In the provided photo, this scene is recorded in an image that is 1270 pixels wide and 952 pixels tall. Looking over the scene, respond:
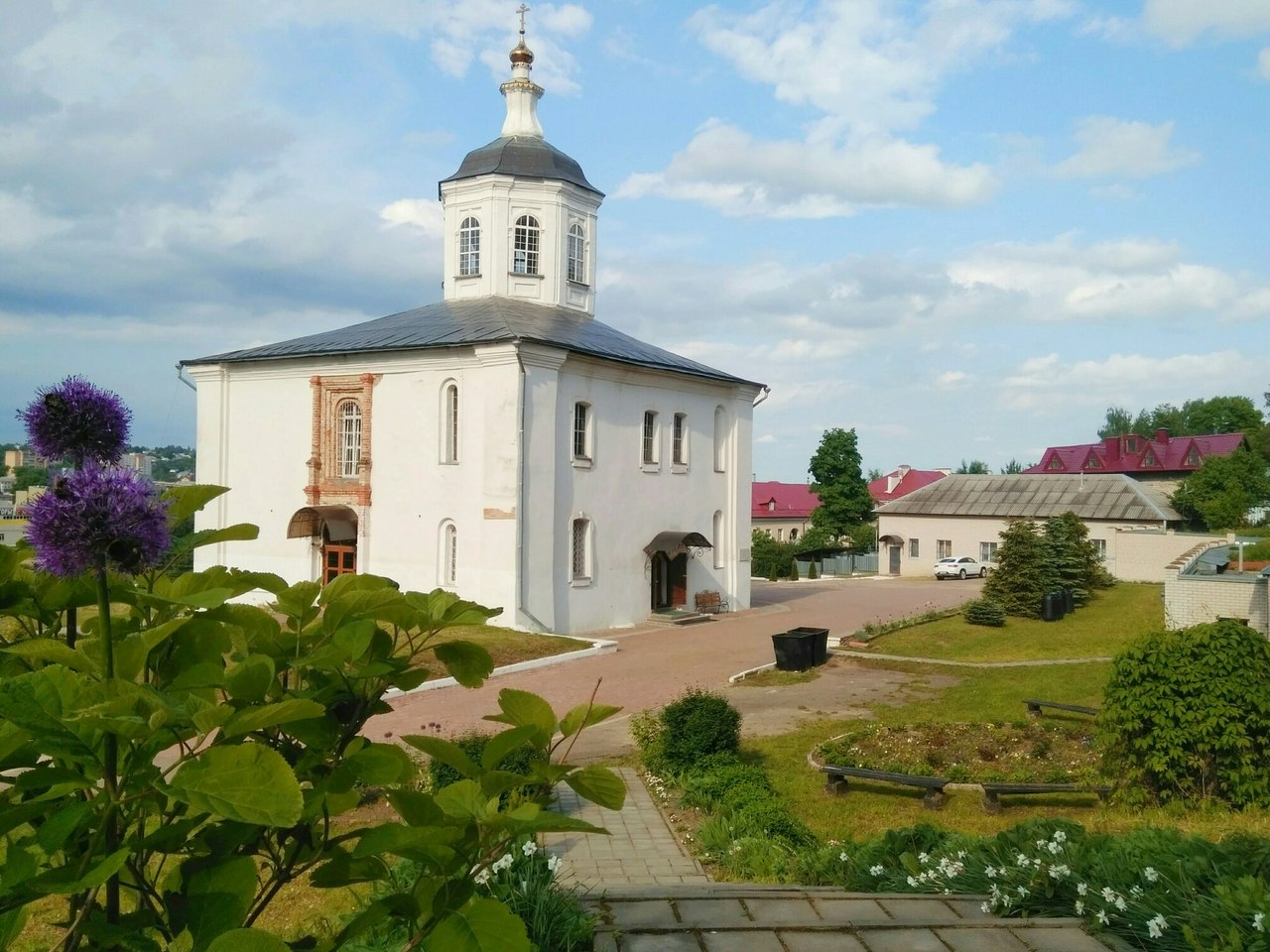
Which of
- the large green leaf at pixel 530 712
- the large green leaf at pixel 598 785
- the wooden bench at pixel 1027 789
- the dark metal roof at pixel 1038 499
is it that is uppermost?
the dark metal roof at pixel 1038 499

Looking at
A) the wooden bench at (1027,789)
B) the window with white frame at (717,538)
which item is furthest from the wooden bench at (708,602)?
the wooden bench at (1027,789)

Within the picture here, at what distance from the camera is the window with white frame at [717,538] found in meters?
29.6

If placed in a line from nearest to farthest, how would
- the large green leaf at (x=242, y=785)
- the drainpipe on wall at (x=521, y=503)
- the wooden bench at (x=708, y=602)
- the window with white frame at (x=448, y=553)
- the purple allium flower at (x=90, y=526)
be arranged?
the large green leaf at (x=242, y=785)
the purple allium flower at (x=90, y=526)
the drainpipe on wall at (x=521, y=503)
the window with white frame at (x=448, y=553)
the wooden bench at (x=708, y=602)

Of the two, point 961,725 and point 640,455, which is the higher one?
point 640,455

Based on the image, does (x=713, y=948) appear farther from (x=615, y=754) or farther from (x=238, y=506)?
(x=238, y=506)

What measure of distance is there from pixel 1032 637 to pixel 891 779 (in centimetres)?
1563

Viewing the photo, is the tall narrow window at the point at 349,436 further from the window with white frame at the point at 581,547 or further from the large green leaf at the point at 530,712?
the large green leaf at the point at 530,712

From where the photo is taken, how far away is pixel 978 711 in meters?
14.7

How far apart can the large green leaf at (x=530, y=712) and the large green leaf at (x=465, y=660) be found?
0.27m

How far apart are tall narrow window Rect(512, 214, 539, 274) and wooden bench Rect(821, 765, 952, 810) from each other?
21004mm

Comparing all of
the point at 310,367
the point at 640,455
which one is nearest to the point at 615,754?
the point at 640,455

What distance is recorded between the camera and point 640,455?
26953 millimetres

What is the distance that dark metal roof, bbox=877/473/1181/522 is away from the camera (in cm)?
4247

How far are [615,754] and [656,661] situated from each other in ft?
26.8
